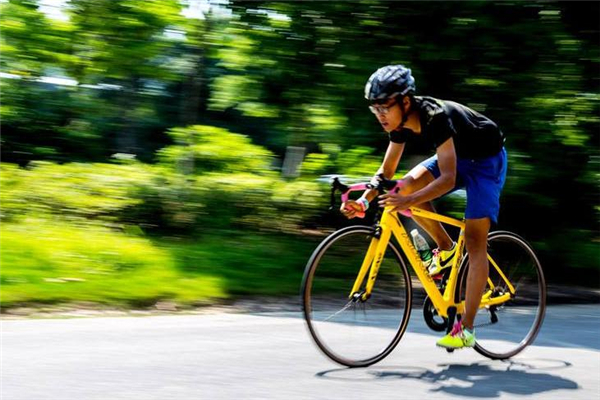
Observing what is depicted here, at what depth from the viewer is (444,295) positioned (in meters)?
5.33

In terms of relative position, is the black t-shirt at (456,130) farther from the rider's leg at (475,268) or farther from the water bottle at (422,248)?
the water bottle at (422,248)

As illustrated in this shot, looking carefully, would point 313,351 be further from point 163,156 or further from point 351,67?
point 163,156

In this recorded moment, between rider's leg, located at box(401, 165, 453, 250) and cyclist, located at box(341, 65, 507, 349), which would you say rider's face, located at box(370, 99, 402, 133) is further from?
rider's leg, located at box(401, 165, 453, 250)

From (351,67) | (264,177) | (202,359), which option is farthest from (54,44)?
(202,359)

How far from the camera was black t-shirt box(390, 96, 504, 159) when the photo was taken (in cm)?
489

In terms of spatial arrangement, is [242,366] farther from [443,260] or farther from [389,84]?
[389,84]

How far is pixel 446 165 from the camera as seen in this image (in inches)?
193

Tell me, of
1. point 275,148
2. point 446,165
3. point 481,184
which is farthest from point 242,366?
point 275,148

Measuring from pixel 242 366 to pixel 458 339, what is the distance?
127cm

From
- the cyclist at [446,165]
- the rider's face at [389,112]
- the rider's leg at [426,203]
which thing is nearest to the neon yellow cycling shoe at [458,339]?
the cyclist at [446,165]

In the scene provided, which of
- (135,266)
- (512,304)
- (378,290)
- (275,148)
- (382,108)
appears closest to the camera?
(382,108)

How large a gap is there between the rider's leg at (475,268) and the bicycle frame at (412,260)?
0.08 m

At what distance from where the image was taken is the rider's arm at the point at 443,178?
16.0 ft

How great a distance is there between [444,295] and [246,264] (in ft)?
9.87
